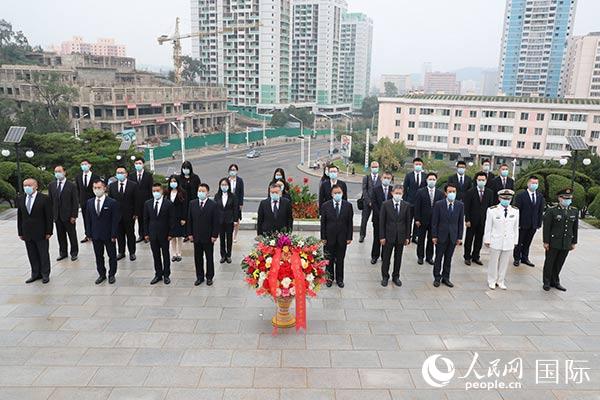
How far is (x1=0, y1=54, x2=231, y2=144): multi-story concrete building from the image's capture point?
4784 cm

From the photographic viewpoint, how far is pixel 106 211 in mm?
6863

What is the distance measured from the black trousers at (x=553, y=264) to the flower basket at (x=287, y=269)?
377 cm

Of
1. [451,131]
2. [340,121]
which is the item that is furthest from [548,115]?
[340,121]

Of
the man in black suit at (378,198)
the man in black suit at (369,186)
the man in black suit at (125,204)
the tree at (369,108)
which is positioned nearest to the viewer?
the man in black suit at (125,204)

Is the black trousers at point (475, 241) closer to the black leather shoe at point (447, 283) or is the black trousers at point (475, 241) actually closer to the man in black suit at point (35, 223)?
Result: the black leather shoe at point (447, 283)

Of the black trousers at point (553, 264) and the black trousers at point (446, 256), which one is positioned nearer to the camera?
the black trousers at point (553, 264)

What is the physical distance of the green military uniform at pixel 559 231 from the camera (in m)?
6.73

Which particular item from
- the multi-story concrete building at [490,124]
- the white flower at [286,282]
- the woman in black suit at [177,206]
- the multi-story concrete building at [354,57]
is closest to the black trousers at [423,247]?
the white flower at [286,282]

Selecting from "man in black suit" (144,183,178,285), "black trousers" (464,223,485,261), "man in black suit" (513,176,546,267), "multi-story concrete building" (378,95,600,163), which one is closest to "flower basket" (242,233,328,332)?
"man in black suit" (144,183,178,285)

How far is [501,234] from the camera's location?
691 cm

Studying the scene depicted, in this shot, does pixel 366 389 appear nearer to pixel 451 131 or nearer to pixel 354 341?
pixel 354 341

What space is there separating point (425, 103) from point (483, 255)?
137ft

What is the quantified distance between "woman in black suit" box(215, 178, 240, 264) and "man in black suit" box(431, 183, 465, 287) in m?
3.40

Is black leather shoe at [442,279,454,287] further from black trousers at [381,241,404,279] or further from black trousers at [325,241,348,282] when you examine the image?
black trousers at [325,241,348,282]
